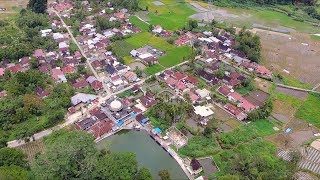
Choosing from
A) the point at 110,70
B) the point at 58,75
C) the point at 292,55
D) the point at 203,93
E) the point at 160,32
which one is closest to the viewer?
the point at 203,93

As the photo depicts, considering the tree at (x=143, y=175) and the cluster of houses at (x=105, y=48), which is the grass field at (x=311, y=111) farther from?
the cluster of houses at (x=105, y=48)

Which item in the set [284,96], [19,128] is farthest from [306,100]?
[19,128]

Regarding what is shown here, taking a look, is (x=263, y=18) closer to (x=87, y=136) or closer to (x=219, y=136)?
(x=219, y=136)

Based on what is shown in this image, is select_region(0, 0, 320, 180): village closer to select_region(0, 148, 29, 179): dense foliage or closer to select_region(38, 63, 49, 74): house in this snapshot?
select_region(38, 63, 49, 74): house

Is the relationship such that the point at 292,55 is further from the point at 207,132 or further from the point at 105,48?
the point at 105,48

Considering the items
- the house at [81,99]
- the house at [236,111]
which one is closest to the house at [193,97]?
the house at [236,111]

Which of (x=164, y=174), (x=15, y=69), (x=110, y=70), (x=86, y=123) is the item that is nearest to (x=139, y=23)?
(x=110, y=70)

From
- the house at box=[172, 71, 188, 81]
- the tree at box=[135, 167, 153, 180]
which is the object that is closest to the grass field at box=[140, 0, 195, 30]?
the house at box=[172, 71, 188, 81]
